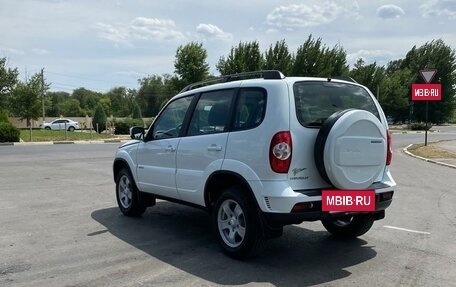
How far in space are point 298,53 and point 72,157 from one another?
42.4 m

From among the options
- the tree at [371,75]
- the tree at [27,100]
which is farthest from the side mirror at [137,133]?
the tree at [371,75]

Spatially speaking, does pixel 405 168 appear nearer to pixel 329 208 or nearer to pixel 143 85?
pixel 329 208

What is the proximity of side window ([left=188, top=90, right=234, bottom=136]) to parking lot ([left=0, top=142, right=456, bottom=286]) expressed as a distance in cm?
141

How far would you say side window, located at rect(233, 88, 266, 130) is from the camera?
5.00 meters

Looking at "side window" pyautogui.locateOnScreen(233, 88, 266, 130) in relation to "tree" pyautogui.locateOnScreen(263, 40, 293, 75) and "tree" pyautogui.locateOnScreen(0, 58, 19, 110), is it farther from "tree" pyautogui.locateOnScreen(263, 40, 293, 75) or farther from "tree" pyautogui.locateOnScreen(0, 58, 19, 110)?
"tree" pyautogui.locateOnScreen(263, 40, 293, 75)

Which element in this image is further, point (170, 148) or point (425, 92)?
point (425, 92)

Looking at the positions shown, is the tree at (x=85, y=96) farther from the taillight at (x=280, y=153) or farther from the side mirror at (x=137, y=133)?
the taillight at (x=280, y=153)

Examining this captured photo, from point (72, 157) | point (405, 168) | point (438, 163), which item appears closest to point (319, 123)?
point (405, 168)

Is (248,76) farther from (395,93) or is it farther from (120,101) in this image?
(120,101)

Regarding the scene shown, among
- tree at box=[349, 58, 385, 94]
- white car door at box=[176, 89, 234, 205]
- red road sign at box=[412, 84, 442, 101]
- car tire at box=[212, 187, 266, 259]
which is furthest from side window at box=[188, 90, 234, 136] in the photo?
tree at box=[349, 58, 385, 94]

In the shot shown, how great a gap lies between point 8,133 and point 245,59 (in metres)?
30.3

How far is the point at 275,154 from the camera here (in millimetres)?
4711

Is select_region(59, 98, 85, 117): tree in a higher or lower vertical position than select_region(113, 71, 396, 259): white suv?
higher

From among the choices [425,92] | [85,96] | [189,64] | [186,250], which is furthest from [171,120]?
[85,96]
